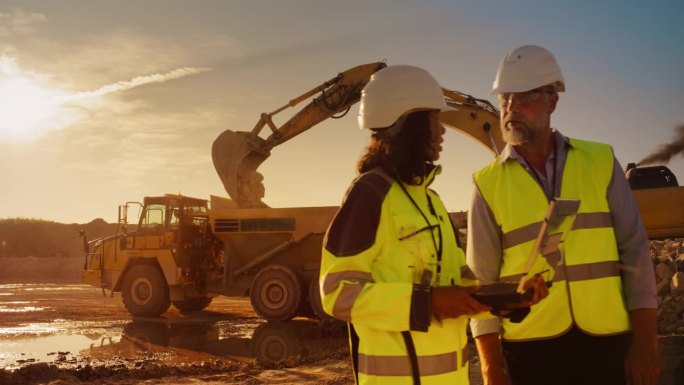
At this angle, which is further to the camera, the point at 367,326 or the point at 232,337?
the point at 232,337

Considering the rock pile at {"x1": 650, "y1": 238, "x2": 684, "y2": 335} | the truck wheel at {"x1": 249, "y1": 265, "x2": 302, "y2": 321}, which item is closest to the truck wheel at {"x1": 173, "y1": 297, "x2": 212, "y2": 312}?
the truck wheel at {"x1": 249, "y1": 265, "x2": 302, "y2": 321}

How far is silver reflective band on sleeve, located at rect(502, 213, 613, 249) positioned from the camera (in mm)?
2709

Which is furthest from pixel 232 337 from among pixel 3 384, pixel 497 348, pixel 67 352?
pixel 497 348

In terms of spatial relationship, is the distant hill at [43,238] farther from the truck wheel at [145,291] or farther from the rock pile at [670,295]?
the rock pile at [670,295]

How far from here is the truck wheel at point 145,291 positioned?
14992 millimetres

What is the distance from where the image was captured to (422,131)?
7.48 feet

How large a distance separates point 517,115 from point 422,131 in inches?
34.0

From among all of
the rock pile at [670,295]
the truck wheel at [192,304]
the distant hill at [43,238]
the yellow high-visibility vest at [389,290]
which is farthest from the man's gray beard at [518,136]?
the distant hill at [43,238]

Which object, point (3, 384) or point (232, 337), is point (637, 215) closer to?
point (3, 384)

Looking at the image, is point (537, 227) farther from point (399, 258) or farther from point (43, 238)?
point (43, 238)

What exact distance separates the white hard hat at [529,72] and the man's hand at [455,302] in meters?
1.29

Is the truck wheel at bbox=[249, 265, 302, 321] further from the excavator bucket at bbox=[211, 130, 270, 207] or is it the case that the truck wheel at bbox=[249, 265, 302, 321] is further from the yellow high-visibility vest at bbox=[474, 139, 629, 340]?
the yellow high-visibility vest at bbox=[474, 139, 629, 340]

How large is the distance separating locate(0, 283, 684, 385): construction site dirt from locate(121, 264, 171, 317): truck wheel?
0.24 metres

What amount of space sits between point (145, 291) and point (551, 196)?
13.8 meters
